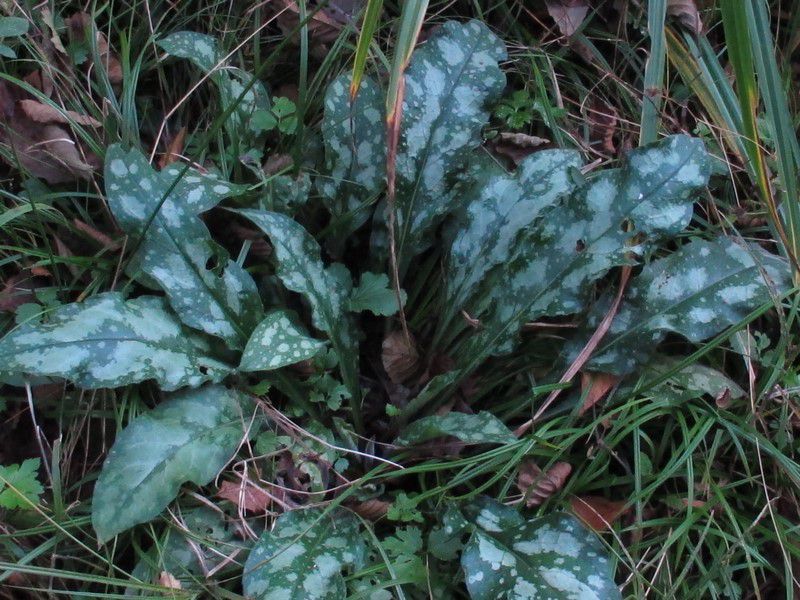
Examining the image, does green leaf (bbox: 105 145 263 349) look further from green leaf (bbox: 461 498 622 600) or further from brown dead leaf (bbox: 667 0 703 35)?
brown dead leaf (bbox: 667 0 703 35)

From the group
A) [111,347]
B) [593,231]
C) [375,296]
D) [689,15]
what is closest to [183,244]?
[111,347]

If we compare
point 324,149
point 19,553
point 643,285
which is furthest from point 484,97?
point 19,553

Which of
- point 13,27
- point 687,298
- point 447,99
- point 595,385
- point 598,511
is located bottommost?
point 598,511

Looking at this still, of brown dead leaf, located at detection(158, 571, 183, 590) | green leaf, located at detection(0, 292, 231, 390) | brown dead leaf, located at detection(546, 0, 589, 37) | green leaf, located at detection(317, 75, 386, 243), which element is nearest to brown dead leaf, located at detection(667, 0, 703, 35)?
brown dead leaf, located at detection(546, 0, 589, 37)

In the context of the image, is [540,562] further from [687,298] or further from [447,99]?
[447,99]

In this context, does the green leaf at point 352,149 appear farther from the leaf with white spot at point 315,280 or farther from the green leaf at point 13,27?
the green leaf at point 13,27

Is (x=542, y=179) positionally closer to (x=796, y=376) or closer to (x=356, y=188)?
(x=356, y=188)

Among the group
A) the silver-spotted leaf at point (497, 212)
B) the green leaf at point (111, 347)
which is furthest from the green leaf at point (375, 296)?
the green leaf at point (111, 347)
